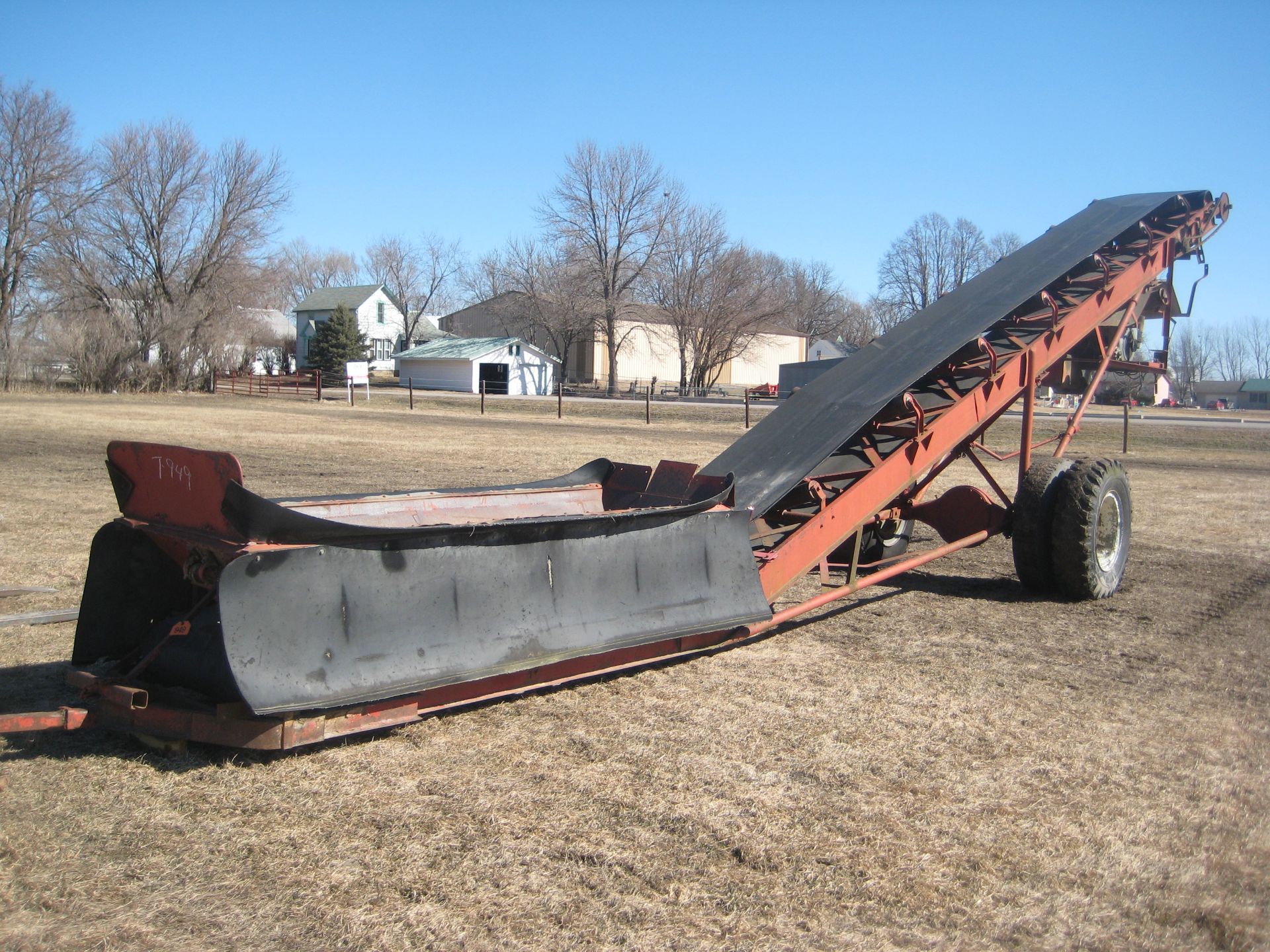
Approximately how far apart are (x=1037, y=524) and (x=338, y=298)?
82481 millimetres

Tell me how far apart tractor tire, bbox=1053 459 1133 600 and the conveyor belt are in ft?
4.55

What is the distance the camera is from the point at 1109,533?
7.81 m

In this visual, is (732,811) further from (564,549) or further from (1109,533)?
(1109,533)

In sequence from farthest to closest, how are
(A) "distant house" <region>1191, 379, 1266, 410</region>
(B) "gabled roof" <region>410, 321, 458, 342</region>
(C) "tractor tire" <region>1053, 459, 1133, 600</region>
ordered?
(A) "distant house" <region>1191, 379, 1266, 410</region>, (B) "gabled roof" <region>410, 321, 458, 342</region>, (C) "tractor tire" <region>1053, 459, 1133, 600</region>

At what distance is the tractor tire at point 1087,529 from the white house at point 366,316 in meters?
75.1

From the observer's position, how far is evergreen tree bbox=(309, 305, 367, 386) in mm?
71125

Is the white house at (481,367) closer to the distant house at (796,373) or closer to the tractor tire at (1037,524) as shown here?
the distant house at (796,373)

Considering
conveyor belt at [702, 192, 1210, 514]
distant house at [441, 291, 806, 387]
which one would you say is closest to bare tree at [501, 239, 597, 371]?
distant house at [441, 291, 806, 387]

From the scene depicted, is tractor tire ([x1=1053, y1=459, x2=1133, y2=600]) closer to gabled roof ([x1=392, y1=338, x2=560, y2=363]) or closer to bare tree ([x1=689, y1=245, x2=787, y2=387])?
gabled roof ([x1=392, y1=338, x2=560, y2=363])

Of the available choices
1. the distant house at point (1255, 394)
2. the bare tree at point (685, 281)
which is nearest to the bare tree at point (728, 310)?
the bare tree at point (685, 281)

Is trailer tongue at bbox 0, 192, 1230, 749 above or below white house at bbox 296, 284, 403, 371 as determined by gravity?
below

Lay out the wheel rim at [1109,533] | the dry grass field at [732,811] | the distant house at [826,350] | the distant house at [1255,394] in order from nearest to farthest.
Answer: the dry grass field at [732,811] < the wheel rim at [1109,533] < the distant house at [826,350] < the distant house at [1255,394]

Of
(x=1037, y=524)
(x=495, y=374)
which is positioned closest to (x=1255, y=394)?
(x=495, y=374)

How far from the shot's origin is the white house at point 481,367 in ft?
206
